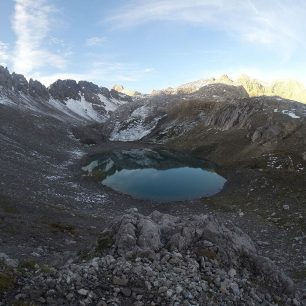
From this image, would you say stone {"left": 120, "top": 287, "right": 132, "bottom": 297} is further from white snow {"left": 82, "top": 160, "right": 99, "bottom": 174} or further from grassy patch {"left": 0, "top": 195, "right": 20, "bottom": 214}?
white snow {"left": 82, "top": 160, "right": 99, "bottom": 174}

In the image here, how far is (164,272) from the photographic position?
715 inches

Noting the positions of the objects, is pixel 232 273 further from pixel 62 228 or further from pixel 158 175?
pixel 158 175

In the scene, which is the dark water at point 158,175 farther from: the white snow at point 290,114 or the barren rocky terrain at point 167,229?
the white snow at point 290,114

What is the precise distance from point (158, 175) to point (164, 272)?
6054cm

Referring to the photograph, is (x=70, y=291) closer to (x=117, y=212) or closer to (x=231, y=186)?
(x=117, y=212)

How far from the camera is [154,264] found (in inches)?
734

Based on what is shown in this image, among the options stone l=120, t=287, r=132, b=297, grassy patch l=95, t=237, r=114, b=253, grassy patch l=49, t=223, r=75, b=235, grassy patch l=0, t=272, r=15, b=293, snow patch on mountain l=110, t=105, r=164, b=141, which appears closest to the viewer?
grassy patch l=0, t=272, r=15, b=293

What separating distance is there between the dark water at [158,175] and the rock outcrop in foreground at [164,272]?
37012 millimetres

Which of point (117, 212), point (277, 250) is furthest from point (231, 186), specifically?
point (277, 250)

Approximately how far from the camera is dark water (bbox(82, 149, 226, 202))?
63.8m

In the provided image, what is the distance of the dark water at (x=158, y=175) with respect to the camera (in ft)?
209

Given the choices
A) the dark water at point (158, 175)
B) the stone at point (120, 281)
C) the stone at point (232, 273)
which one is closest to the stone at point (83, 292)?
the stone at point (120, 281)

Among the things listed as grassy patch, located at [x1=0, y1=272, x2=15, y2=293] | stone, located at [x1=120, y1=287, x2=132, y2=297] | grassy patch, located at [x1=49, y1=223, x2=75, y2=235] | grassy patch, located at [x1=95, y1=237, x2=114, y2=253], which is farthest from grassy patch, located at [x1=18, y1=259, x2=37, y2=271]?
grassy patch, located at [x1=49, y1=223, x2=75, y2=235]

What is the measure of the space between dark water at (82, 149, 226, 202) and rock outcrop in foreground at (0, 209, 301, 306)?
37.0m
